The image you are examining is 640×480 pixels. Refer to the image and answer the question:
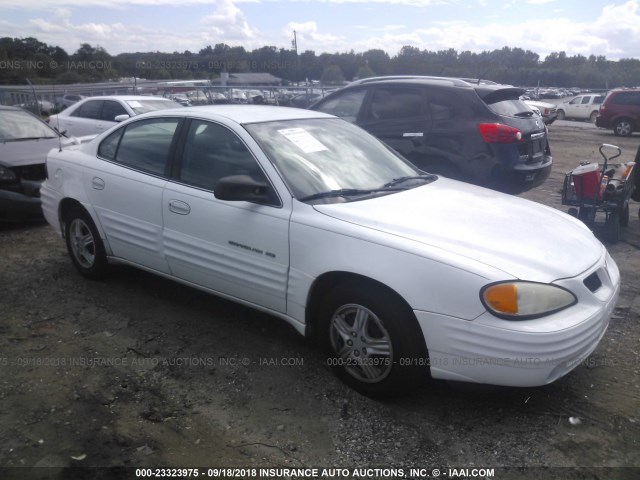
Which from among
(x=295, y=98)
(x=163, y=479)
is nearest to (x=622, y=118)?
(x=295, y=98)

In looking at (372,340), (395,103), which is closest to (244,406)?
(372,340)

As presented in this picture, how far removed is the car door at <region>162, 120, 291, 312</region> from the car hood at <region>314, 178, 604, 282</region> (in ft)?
1.36

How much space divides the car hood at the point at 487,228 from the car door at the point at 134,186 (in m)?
1.48

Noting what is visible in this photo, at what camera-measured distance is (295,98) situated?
20.8 m

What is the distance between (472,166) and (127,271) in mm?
3839

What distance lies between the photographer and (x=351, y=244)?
122 inches

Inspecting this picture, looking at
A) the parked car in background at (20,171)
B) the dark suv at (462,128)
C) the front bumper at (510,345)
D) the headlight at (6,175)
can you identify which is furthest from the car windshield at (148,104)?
the front bumper at (510,345)

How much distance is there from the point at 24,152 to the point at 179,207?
14.1 ft

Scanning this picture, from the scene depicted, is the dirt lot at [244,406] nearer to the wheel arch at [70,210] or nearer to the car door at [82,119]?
the wheel arch at [70,210]

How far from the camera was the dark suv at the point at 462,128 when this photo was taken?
6148 mm

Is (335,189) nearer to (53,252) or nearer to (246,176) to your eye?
(246,176)

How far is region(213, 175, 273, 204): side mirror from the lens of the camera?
335 centimetres

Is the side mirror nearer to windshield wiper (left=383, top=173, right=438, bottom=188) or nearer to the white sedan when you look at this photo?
the white sedan

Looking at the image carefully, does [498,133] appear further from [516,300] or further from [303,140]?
[516,300]
